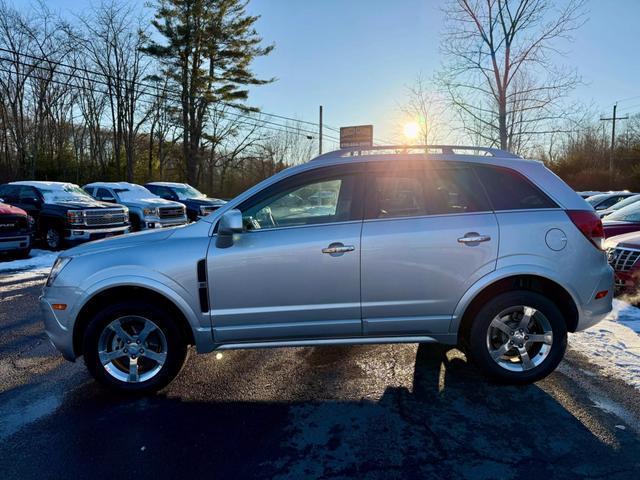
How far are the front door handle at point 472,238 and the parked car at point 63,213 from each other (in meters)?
10.4

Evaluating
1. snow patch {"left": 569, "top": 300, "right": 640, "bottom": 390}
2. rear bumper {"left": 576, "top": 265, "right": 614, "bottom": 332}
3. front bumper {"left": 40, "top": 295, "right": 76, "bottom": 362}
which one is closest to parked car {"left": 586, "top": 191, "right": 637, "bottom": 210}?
snow patch {"left": 569, "top": 300, "right": 640, "bottom": 390}

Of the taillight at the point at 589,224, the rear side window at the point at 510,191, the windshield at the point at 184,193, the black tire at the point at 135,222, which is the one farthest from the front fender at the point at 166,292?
the windshield at the point at 184,193

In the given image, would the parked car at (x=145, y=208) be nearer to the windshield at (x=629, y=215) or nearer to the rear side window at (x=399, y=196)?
the rear side window at (x=399, y=196)

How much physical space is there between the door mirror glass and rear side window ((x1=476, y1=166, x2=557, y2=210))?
6.68ft

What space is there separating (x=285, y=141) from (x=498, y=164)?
140 ft

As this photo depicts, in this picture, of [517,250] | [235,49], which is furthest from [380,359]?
[235,49]

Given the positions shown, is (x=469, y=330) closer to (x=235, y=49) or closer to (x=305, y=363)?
(x=305, y=363)

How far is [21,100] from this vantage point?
27.7 m

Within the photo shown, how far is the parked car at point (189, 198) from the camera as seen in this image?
17203 mm

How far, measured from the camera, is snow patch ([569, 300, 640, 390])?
3.77 m

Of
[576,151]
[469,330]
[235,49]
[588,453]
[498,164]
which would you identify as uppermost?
[235,49]

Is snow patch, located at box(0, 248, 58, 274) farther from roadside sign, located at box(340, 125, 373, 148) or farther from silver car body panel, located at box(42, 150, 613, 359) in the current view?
roadside sign, located at box(340, 125, 373, 148)

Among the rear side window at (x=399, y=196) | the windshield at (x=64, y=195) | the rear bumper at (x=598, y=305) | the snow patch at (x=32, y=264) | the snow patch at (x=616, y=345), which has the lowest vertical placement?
the snow patch at (x=616, y=345)

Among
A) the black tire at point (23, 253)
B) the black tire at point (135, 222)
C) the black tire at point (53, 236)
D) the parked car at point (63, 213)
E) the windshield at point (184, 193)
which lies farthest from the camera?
the windshield at point (184, 193)
